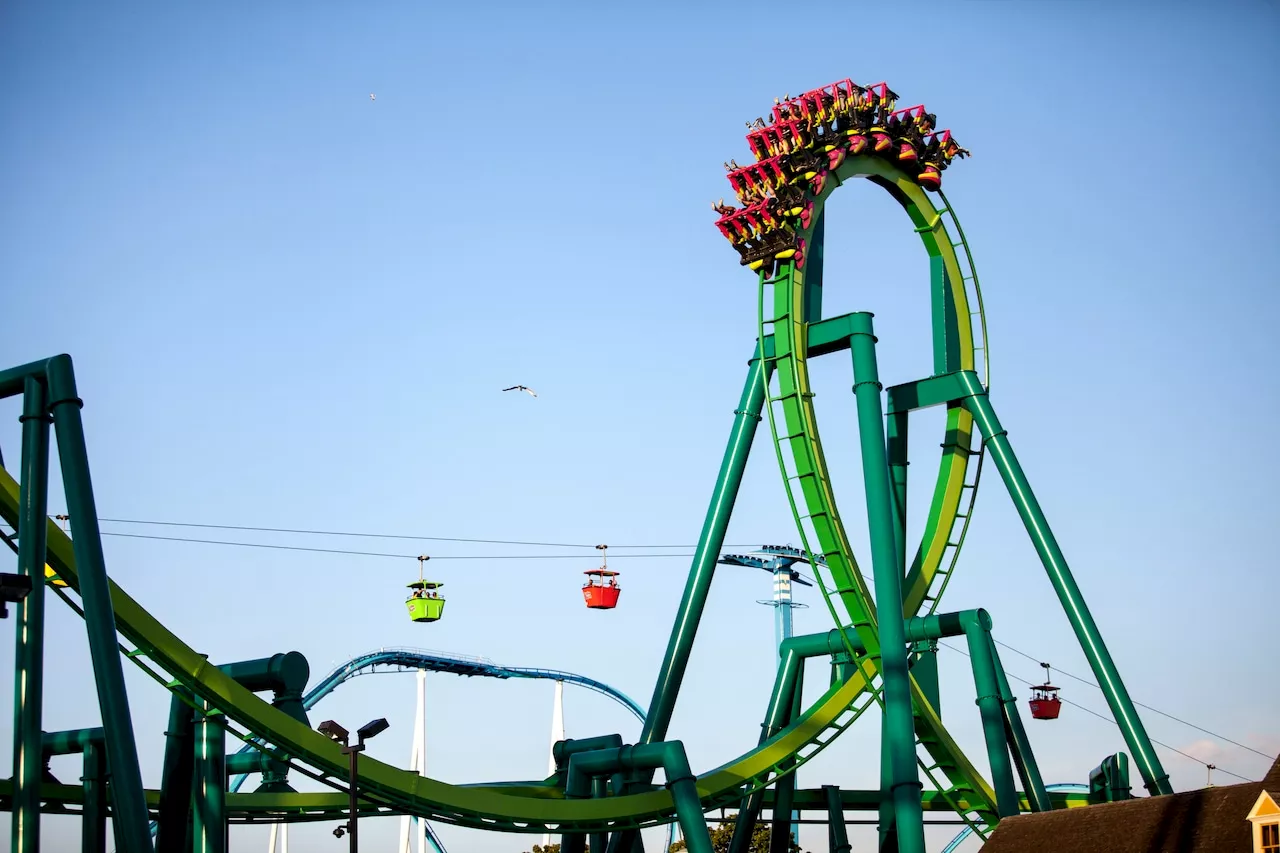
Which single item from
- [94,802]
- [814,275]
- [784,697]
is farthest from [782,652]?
[94,802]

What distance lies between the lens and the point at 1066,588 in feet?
79.9

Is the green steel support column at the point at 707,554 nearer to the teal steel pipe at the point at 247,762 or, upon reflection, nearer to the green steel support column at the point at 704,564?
the green steel support column at the point at 704,564

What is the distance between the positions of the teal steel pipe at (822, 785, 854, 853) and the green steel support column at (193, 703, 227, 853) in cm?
1048

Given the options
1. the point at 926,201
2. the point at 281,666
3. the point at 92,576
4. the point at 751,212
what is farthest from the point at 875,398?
the point at 92,576

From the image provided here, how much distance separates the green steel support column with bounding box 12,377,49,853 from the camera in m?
16.0

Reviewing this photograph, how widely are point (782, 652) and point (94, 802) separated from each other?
35.2 feet

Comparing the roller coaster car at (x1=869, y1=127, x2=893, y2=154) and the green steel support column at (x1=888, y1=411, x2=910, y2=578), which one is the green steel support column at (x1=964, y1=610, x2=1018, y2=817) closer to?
the green steel support column at (x1=888, y1=411, x2=910, y2=578)

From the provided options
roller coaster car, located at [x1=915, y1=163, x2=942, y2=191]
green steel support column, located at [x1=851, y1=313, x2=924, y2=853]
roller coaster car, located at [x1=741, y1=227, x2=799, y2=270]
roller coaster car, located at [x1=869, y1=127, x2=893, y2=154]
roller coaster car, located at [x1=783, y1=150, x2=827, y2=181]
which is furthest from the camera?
roller coaster car, located at [x1=915, y1=163, x2=942, y2=191]

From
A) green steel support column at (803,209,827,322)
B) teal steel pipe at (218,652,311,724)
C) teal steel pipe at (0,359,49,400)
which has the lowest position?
A: teal steel pipe at (218,652,311,724)

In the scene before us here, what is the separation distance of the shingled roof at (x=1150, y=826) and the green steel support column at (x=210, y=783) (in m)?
9.73

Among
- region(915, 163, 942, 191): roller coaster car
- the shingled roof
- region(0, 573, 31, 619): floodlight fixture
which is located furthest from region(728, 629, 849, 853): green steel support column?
region(0, 573, 31, 619): floodlight fixture

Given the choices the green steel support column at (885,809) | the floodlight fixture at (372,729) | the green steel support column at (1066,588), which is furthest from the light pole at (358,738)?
the green steel support column at (1066,588)

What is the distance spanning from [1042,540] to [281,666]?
37.9 feet

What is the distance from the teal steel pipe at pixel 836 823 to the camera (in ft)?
84.9
